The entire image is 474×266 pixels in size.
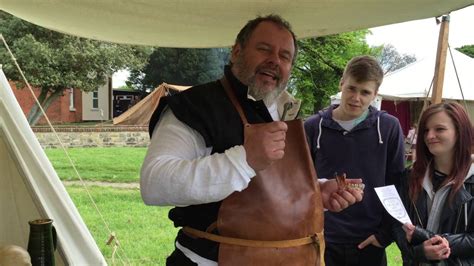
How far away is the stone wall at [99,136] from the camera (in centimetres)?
1409

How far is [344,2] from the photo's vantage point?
210 cm

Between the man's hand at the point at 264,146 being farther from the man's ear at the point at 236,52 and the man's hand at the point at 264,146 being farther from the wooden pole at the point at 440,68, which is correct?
the wooden pole at the point at 440,68

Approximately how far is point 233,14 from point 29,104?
1818 cm

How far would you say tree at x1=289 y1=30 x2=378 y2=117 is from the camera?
16.2 meters

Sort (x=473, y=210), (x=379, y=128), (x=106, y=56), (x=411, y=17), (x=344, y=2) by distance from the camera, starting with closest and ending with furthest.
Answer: (x=473, y=210) < (x=344, y=2) < (x=379, y=128) < (x=411, y=17) < (x=106, y=56)

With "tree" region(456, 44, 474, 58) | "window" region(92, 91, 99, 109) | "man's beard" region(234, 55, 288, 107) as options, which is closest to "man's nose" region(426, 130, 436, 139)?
"man's beard" region(234, 55, 288, 107)

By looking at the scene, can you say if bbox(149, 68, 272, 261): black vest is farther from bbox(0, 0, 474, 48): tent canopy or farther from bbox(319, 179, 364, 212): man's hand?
bbox(0, 0, 474, 48): tent canopy

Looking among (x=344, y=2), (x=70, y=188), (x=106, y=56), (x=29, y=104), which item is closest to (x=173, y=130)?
(x=344, y=2)

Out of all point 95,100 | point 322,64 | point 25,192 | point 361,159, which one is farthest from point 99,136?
point 361,159

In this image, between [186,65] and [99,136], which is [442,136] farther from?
[186,65]

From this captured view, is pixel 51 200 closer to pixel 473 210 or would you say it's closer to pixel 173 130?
pixel 173 130

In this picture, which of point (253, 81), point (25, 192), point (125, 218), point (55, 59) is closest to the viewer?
point (253, 81)

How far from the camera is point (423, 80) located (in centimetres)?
1095

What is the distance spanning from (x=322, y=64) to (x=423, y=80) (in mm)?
5833
